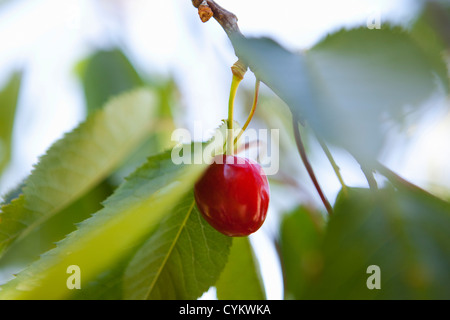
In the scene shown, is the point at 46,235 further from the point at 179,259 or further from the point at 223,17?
the point at 223,17

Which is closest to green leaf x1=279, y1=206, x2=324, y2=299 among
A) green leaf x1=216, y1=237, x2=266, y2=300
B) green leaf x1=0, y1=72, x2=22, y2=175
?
green leaf x1=216, y1=237, x2=266, y2=300

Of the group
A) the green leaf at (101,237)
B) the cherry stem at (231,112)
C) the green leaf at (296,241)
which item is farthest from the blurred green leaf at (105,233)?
the green leaf at (296,241)

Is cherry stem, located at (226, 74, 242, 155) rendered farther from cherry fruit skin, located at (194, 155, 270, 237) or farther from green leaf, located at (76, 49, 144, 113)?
green leaf, located at (76, 49, 144, 113)

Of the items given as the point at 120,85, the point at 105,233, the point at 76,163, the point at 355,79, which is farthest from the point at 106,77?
the point at 355,79

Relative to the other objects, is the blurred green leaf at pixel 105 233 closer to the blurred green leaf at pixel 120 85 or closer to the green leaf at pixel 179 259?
the green leaf at pixel 179 259

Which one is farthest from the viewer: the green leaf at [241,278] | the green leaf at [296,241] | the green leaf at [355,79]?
the green leaf at [296,241]
